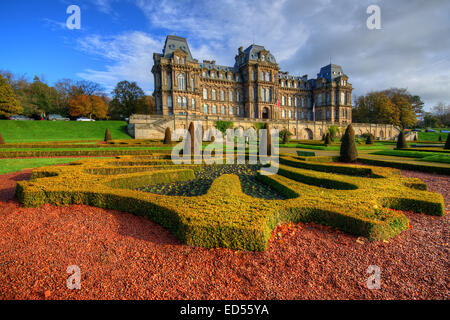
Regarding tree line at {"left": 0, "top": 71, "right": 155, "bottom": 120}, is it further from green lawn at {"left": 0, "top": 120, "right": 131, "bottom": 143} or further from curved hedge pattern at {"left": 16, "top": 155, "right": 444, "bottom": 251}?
curved hedge pattern at {"left": 16, "top": 155, "right": 444, "bottom": 251}

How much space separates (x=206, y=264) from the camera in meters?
3.68

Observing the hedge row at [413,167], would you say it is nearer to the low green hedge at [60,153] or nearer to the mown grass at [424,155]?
the mown grass at [424,155]

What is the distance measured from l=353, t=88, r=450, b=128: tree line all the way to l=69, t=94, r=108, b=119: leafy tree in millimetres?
73457

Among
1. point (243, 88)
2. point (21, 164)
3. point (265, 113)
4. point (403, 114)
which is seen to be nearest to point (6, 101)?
point (21, 164)

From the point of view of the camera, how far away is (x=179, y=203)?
5.12m

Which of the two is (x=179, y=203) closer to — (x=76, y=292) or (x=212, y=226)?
(x=212, y=226)

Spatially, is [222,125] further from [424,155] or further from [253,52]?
[424,155]

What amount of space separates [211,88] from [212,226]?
52466mm

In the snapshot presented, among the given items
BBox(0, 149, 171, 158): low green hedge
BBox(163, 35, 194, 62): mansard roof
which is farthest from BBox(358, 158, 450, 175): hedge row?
BBox(163, 35, 194, 62): mansard roof

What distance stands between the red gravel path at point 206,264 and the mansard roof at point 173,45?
45164mm

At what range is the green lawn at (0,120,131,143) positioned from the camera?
3156 cm

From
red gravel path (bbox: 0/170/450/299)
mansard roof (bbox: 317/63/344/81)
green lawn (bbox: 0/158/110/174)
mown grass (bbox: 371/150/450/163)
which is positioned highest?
mansard roof (bbox: 317/63/344/81)

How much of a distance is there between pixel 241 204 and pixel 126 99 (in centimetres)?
6013

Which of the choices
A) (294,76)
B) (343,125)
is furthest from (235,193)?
(294,76)
